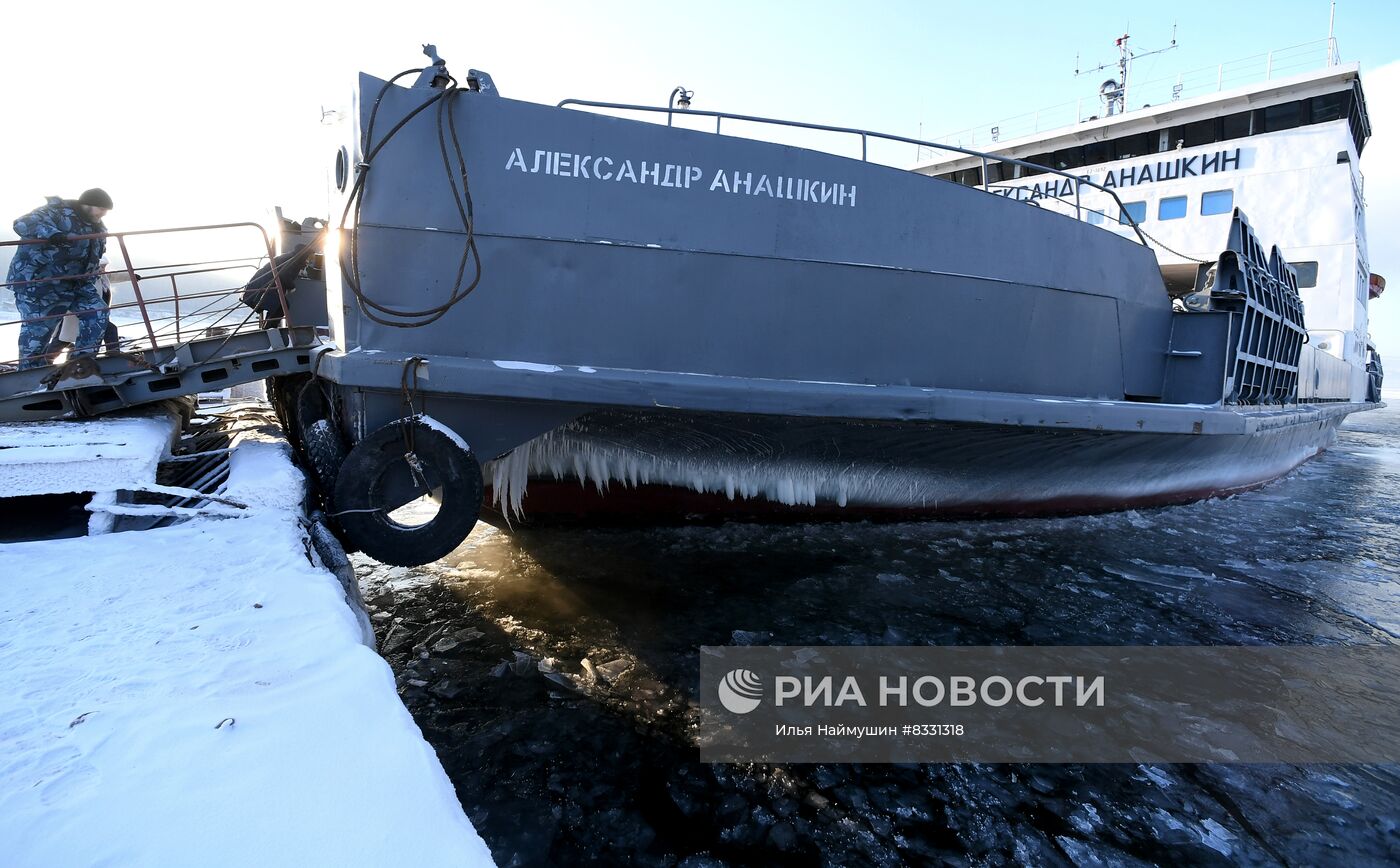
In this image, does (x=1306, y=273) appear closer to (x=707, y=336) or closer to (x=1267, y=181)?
(x=1267, y=181)

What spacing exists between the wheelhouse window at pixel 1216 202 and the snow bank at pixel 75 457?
14.0m

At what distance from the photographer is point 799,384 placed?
155 inches

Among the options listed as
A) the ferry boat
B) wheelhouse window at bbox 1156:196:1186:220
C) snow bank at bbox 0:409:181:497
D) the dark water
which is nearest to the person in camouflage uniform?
the ferry boat

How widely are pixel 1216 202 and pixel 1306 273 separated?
2.31m

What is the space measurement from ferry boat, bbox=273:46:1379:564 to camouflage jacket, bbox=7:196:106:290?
177 centimetres

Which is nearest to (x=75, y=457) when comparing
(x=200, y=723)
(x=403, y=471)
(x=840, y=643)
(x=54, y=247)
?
(x=403, y=471)

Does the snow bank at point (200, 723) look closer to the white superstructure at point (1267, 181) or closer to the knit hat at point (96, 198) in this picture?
the knit hat at point (96, 198)

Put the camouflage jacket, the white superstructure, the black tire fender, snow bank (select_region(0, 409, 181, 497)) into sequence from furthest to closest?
the white superstructure, the camouflage jacket, the black tire fender, snow bank (select_region(0, 409, 181, 497))

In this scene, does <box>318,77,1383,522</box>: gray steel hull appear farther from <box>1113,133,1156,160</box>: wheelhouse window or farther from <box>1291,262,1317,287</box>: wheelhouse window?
<box>1113,133,1156,160</box>: wheelhouse window

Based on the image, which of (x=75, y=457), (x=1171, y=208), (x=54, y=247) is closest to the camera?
(x=75, y=457)

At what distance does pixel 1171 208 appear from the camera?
11445 mm

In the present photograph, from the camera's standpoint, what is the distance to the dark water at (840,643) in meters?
2.24

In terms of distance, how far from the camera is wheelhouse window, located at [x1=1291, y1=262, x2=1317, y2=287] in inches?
460

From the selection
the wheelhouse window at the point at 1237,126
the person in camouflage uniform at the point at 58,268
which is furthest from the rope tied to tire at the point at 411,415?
the wheelhouse window at the point at 1237,126
